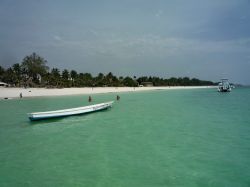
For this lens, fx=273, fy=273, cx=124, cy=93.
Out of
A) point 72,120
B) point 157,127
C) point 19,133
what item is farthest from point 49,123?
point 157,127

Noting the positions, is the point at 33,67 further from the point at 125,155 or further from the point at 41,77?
the point at 125,155

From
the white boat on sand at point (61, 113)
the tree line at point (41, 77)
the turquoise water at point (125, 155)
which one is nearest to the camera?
the turquoise water at point (125, 155)

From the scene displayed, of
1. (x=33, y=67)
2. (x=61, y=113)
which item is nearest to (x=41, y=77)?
(x=33, y=67)

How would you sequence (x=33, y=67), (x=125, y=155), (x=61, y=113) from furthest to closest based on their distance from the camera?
(x=33, y=67)
(x=61, y=113)
(x=125, y=155)

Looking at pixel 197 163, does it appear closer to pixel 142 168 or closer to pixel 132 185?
pixel 142 168

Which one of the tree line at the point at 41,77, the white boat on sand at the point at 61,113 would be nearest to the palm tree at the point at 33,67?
the tree line at the point at 41,77

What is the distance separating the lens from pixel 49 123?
2016 cm

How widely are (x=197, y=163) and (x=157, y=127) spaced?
310 inches

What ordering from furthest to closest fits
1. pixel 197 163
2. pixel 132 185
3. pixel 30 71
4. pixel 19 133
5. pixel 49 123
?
pixel 30 71 < pixel 49 123 < pixel 19 133 < pixel 197 163 < pixel 132 185

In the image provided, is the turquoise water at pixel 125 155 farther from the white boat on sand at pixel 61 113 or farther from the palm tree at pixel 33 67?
the palm tree at pixel 33 67

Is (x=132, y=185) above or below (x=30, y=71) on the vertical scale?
below

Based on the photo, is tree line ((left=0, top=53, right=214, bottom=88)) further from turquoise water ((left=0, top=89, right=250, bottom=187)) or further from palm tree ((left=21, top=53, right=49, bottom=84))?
turquoise water ((left=0, top=89, right=250, bottom=187))

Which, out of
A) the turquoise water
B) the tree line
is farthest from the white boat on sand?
the tree line

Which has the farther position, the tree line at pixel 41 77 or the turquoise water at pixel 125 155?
the tree line at pixel 41 77
